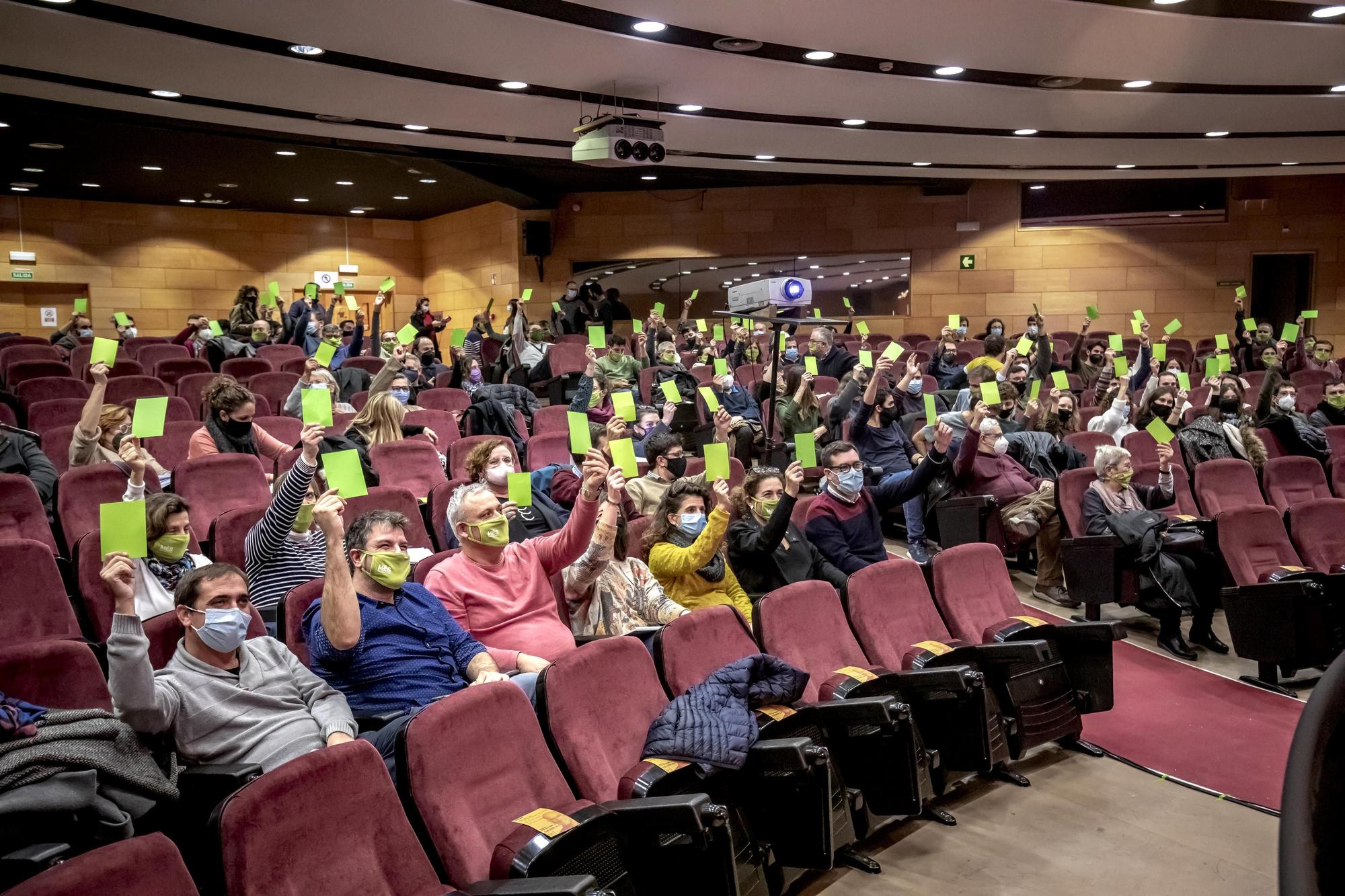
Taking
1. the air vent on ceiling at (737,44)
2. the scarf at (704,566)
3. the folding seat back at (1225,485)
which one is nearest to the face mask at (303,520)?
the scarf at (704,566)

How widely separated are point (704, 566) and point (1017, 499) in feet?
7.69

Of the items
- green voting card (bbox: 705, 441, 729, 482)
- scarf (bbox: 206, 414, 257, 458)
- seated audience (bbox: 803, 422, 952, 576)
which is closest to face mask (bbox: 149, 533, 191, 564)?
scarf (bbox: 206, 414, 257, 458)

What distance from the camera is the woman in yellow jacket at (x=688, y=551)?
3271 mm

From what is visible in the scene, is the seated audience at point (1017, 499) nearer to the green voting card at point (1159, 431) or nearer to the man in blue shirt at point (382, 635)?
the green voting card at point (1159, 431)

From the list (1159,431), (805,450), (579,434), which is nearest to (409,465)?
(579,434)

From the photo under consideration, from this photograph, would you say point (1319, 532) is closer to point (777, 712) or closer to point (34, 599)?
point (777, 712)

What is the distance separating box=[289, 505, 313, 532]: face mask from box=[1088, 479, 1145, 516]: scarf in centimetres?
345

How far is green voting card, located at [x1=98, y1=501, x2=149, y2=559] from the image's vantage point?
2.27 meters

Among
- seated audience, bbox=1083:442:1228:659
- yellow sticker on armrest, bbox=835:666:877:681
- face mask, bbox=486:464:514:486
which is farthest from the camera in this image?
seated audience, bbox=1083:442:1228:659

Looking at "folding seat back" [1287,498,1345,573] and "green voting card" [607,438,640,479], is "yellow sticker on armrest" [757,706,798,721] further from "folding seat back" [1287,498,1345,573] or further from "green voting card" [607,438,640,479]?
"folding seat back" [1287,498,1345,573]

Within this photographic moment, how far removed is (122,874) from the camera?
4.70ft

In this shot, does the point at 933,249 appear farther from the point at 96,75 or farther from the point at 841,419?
the point at 96,75

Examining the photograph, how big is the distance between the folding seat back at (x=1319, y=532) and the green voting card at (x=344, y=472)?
4.18 metres

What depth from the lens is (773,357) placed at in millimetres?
4082
